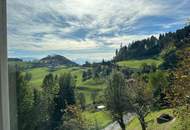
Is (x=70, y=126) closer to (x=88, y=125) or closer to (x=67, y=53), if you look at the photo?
(x=88, y=125)

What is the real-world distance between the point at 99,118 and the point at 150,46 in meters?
0.45

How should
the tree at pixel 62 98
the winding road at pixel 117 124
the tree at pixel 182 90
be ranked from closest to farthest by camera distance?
the tree at pixel 182 90 → the winding road at pixel 117 124 → the tree at pixel 62 98

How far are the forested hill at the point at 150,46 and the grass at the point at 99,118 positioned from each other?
0.96 feet

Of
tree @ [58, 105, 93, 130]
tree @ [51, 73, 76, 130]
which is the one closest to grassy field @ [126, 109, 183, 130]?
tree @ [58, 105, 93, 130]

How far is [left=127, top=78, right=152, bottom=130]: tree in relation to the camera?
199cm

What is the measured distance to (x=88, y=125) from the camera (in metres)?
2.08

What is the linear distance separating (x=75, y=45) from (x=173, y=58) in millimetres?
525

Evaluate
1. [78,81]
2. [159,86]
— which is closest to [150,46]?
[159,86]

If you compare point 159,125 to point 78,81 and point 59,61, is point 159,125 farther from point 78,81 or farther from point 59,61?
point 59,61

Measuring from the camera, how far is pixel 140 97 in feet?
6.59

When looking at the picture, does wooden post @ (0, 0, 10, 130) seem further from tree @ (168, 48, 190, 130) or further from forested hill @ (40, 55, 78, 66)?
tree @ (168, 48, 190, 130)

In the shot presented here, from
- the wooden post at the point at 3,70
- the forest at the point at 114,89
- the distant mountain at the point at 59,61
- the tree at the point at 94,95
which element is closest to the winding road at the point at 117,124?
the forest at the point at 114,89

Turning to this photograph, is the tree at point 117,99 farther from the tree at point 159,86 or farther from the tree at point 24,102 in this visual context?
the tree at point 24,102

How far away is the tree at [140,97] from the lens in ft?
6.53
